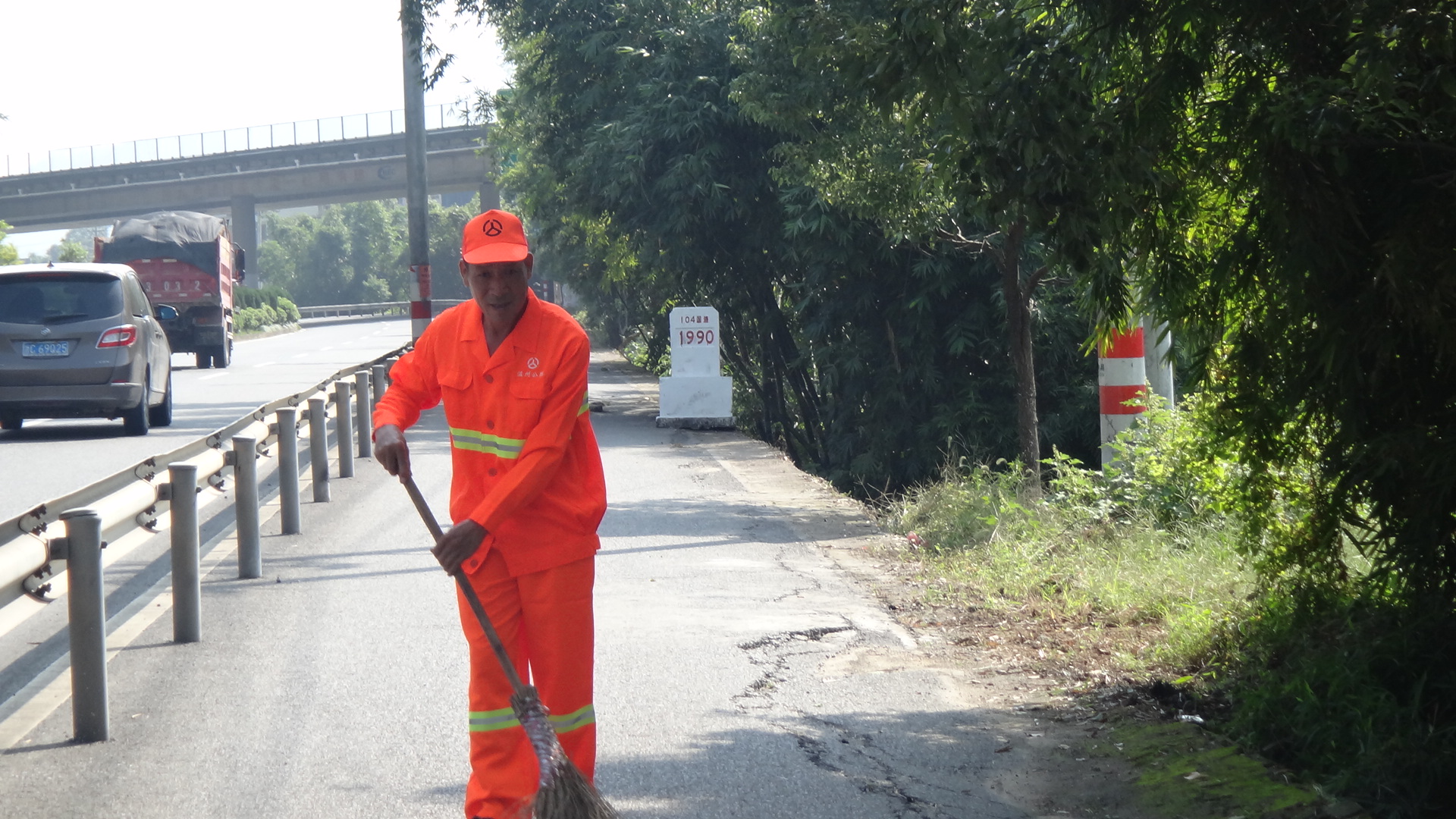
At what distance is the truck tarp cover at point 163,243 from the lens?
1282 inches

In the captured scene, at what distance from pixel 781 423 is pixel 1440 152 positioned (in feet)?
67.0

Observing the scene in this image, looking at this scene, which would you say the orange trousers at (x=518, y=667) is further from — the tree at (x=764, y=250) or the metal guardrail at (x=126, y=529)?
the tree at (x=764, y=250)

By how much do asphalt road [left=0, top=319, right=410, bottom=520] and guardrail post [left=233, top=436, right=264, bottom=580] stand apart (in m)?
1.67

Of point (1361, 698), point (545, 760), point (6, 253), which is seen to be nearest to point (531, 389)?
point (545, 760)

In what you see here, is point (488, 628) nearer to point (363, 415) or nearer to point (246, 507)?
point (246, 507)

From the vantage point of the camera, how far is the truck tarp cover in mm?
32562

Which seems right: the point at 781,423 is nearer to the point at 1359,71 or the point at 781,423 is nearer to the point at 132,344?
the point at 132,344

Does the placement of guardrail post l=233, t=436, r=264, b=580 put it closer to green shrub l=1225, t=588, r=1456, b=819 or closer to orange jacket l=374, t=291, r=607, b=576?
orange jacket l=374, t=291, r=607, b=576

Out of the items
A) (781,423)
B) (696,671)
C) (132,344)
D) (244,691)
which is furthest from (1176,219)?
(781,423)

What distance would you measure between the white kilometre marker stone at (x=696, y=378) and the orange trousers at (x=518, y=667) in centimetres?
1324

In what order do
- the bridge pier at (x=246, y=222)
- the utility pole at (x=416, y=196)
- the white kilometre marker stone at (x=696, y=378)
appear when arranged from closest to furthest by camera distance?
the white kilometre marker stone at (x=696, y=378) → the utility pole at (x=416, y=196) → the bridge pier at (x=246, y=222)

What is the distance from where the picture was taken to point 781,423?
81.2 feet

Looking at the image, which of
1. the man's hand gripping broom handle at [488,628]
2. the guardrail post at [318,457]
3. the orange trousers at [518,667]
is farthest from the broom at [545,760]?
the guardrail post at [318,457]

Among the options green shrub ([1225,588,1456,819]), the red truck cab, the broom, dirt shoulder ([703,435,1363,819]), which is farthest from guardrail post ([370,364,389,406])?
the red truck cab
